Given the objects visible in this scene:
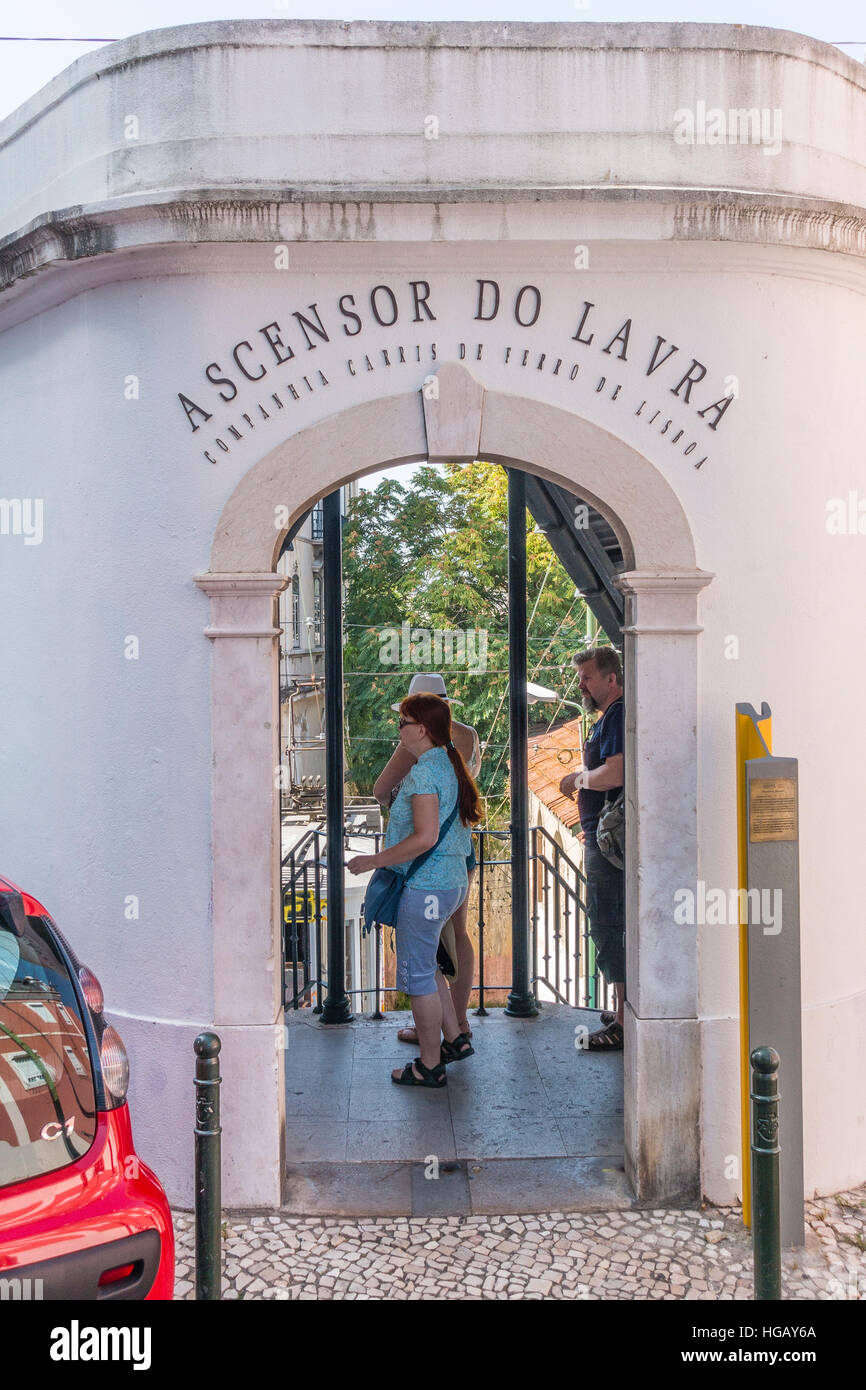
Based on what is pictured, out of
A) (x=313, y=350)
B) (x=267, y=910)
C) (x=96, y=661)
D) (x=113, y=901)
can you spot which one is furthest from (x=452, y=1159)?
(x=313, y=350)

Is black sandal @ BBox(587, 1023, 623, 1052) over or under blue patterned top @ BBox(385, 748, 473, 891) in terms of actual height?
under

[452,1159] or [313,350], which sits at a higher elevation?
[313,350]

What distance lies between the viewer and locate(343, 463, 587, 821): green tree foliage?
55.3ft

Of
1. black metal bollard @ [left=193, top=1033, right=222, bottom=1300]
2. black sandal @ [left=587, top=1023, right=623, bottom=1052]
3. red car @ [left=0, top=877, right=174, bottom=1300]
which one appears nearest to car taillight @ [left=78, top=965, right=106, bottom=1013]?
red car @ [left=0, top=877, right=174, bottom=1300]

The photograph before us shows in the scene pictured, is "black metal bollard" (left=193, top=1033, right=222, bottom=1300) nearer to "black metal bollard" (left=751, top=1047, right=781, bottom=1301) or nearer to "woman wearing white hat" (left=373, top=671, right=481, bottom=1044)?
"black metal bollard" (left=751, top=1047, right=781, bottom=1301)

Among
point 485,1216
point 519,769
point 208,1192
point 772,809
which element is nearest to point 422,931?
point 485,1216

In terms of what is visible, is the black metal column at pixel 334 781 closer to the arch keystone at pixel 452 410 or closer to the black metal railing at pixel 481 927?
the black metal railing at pixel 481 927

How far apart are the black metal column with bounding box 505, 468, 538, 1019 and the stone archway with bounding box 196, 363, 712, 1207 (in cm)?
192

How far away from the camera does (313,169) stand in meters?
4.30

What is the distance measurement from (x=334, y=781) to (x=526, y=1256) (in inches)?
114

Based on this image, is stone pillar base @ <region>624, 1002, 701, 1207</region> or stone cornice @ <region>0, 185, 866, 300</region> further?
stone pillar base @ <region>624, 1002, 701, 1207</region>

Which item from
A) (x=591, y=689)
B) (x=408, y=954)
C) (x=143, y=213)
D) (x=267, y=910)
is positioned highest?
(x=143, y=213)
